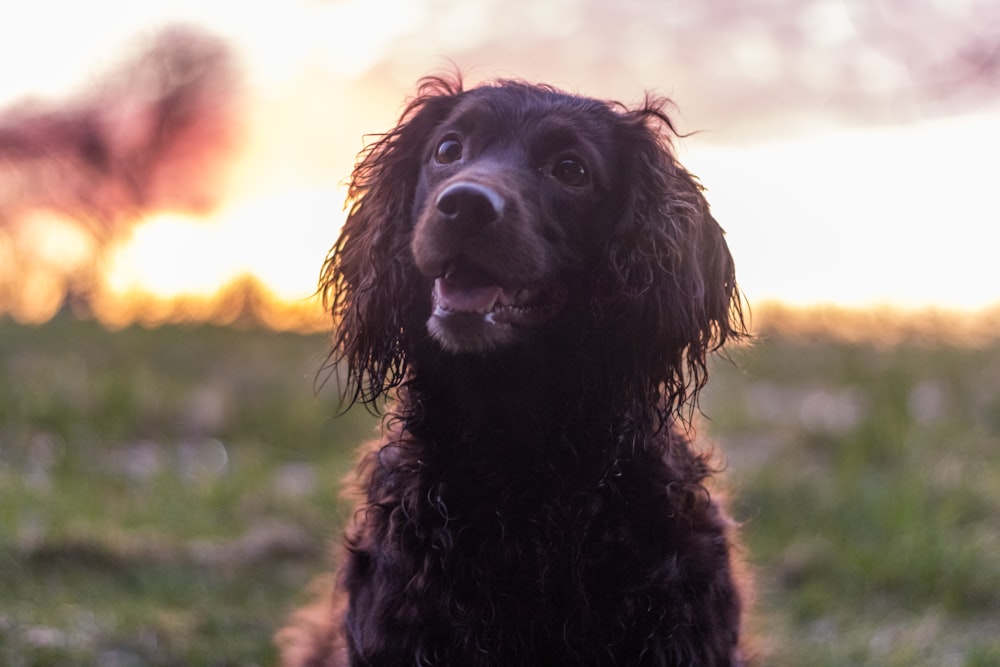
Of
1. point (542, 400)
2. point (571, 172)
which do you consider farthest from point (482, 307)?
point (571, 172)

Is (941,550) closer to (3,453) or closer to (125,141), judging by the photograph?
(3,453)

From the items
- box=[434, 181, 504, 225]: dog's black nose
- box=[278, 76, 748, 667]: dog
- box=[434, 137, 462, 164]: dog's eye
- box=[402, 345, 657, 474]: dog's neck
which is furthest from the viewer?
box=[434, 137, 462, 164]: dog's eye

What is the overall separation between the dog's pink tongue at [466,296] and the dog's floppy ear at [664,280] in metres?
0.32

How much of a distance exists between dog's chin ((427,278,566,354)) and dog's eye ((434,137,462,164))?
0.43 metres

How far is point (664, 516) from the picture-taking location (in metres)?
3.03

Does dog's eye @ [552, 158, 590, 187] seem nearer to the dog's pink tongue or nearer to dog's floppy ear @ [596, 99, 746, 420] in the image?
dog's floppy ear @ [596, 99, 746, 420]

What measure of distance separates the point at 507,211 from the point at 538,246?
5.6 inches

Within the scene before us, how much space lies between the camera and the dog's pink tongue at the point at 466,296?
298 cm

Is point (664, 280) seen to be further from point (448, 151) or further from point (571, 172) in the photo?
point (448, 151)

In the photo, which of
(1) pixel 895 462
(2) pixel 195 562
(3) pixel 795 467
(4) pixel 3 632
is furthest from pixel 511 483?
(1) pixel 895 462

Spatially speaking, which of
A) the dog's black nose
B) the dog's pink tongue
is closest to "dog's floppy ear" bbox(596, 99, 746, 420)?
the dog's pink tongue

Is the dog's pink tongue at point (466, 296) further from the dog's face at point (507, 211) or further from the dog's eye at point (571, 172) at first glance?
the dog's eye at point (571, 172)

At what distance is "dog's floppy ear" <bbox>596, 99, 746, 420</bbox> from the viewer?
315 cm

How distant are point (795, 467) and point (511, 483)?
11.4 feet
